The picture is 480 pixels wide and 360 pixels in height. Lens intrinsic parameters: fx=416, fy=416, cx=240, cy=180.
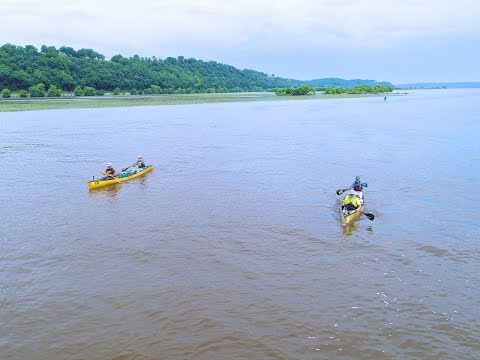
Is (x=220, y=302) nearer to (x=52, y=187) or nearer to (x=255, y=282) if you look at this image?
(x=255, y=282)

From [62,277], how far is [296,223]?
35.5 feet

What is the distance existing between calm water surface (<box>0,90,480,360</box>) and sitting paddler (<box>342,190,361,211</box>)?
0.86 metres

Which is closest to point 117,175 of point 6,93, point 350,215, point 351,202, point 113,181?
point 113,181

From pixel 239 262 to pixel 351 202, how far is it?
7950 mm

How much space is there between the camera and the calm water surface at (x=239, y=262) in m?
11.5

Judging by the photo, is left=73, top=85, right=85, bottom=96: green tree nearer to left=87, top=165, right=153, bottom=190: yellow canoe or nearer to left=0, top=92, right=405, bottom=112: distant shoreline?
left=0, top=92, right=405, bottom=112: distant shoreline

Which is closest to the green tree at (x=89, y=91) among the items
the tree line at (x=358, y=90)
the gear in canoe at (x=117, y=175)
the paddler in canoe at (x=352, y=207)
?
the tree line at (x=358, y=90)

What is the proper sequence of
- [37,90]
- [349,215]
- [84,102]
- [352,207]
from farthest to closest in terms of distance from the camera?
[37,90] < [84,102] < [352,207] < [349,215]

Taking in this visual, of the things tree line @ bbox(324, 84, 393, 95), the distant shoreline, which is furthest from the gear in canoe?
tree line @ bbox(324, 84, 393, 95)

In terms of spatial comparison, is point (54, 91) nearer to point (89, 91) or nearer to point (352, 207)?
point (89, 91)

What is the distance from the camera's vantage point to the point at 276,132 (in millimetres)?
54750

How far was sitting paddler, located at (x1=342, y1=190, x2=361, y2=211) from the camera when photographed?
69.2 feet

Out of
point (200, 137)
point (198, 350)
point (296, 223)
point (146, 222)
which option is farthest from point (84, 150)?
point (198, 350)

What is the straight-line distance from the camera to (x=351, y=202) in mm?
21328
